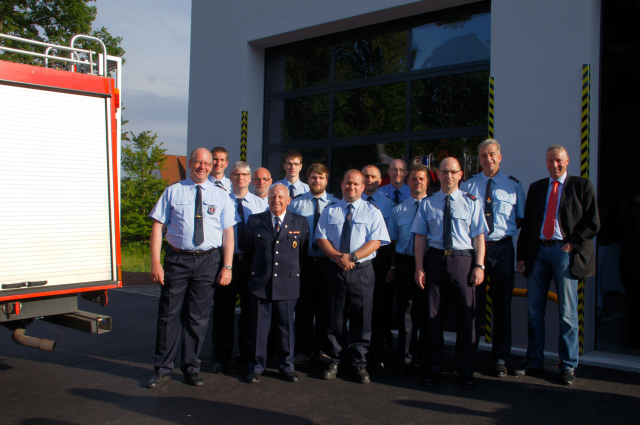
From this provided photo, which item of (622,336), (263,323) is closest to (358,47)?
Result: (263,323)

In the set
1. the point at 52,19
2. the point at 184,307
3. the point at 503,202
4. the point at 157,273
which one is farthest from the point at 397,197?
the point at 52,19

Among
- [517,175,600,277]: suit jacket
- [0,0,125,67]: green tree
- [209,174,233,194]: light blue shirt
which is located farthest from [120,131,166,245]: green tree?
[517,175,600,277]: suit jacket

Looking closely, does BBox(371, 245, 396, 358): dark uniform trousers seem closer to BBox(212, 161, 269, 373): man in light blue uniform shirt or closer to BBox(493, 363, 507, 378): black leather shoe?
BBox(493, 363, 507, 378): black leather shoe

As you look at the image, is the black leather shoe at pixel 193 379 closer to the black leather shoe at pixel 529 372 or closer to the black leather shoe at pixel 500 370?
the black leather shoe at pixel 500 370

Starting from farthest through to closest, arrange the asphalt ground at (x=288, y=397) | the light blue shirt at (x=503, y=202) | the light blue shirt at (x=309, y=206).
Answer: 1. the light blue shirt at (x=309, y=206)
2. the light blue shirt at (x=503, y=202)
3. the asphalt ground at (x=288, y=397)

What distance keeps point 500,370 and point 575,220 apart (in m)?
1.59

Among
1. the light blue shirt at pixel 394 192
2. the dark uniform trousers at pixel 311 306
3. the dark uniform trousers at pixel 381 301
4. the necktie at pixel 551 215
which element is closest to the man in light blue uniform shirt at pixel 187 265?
the dark uniform trousers at pixel 311 306

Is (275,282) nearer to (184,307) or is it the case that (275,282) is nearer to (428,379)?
(184,307)

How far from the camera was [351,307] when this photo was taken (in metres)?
4.76

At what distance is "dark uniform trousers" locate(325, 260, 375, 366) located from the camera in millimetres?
4695

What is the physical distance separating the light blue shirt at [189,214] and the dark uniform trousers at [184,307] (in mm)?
126

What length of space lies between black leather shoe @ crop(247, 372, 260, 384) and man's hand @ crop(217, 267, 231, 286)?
88 cm

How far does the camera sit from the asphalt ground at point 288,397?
3.79 metres

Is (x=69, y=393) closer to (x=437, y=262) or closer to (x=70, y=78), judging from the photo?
(x=70, y=78)
